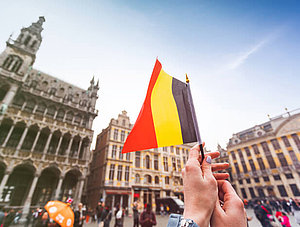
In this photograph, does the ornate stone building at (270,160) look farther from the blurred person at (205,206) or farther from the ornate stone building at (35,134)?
the blurred person at (205,206)

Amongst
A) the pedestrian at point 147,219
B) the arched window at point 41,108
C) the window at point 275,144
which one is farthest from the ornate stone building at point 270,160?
the arched window at point 41,108

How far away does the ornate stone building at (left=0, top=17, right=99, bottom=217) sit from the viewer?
15883 millimetres

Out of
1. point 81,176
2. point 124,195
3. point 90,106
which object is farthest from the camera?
point 90,106

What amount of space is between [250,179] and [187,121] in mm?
42306

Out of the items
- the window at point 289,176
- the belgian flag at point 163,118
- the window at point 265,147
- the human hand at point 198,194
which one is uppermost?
the window at point 265,147

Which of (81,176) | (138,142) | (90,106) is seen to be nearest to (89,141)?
(81,176)

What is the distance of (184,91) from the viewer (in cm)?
261

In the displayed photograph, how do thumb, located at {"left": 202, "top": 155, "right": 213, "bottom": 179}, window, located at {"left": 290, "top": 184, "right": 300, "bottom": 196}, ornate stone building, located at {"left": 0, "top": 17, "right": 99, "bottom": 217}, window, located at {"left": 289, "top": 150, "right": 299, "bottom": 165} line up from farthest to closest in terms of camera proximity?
window, located at {"left": 289, "top": 150, "right": 299, "bottom": 165} → window, located at {"left": 290, "top": 184, "right": 300, "bottom": 196} → ornate stone building, located at {"left": 0, "top": 17, "right": 99, "bottom": 217} → thumb, located at {"left": 202, "top": 155, "right": 213, "bottom": 179}

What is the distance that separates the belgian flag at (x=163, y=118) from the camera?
7.68ft

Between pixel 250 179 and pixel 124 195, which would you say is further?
pixel 250 179

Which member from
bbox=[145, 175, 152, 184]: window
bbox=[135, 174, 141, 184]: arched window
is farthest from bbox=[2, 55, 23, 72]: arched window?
bbox=[145, 175, 152, 184]: window

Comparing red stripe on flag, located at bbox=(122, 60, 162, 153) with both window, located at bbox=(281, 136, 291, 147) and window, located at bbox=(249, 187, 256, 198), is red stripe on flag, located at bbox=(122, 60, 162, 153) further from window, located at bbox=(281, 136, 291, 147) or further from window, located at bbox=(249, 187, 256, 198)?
window, located at bbox=(249, 187, 256, 198)

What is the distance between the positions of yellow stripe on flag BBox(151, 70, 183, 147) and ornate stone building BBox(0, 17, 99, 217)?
19.5 metres

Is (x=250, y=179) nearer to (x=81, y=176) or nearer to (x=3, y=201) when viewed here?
(x=81, y=176)
